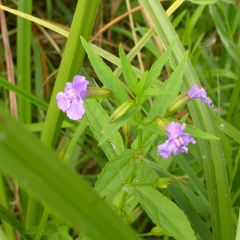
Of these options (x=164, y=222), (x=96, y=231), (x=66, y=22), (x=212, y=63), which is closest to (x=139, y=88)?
(x=164, y=222)

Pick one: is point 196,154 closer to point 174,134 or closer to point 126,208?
point 126,208

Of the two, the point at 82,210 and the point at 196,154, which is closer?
the point at 82,210

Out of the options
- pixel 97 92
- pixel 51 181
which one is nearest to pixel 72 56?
pixel 97 92

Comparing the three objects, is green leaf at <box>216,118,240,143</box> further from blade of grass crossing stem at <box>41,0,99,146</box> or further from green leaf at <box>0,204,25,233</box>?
green leaf at <box>0,204,25,233</box>

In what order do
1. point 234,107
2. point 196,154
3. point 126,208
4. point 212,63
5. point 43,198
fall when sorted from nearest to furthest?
point 43,198 → point 126,208 → point 196,154 → point 234,107 → point 212,63

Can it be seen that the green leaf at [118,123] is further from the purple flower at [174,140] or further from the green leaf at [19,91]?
the green leaf at [19,91]

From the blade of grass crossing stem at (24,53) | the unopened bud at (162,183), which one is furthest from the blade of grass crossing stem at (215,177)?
the blade of grass crossing stem at (24,53)

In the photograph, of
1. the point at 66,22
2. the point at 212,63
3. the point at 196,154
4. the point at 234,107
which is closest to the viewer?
the point at 196,154
